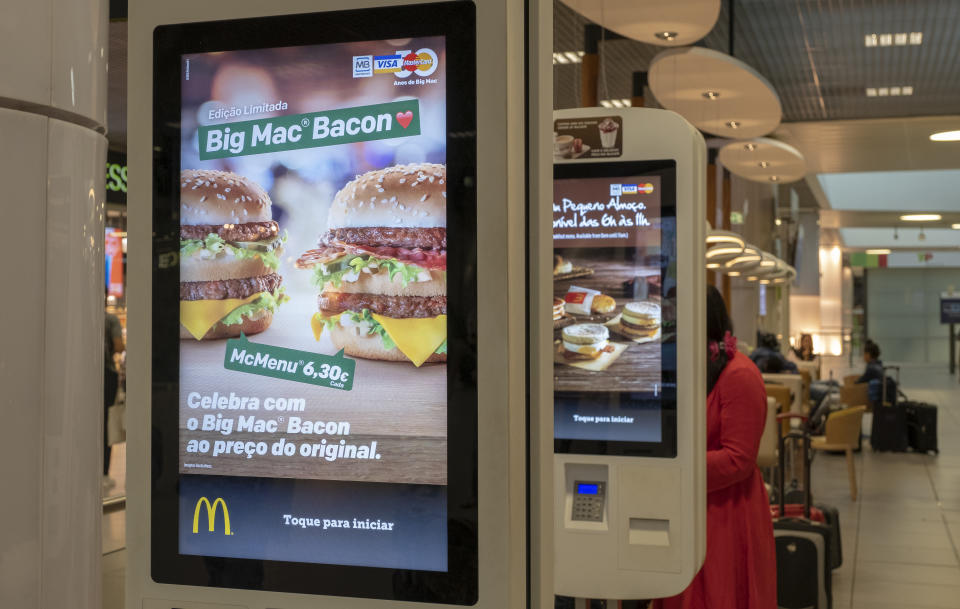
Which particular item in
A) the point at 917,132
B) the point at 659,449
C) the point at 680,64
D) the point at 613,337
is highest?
the point at 917,132

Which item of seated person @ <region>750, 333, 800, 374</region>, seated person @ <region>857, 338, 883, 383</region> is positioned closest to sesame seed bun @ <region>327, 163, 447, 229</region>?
seated person @ <region>750, 333, 800, 374</region>

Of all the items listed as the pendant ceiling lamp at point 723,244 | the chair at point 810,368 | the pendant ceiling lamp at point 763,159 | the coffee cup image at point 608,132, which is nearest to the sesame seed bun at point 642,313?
the coffee cup image at point 608,132

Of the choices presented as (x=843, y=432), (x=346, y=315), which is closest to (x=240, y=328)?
(x=346, y=315)

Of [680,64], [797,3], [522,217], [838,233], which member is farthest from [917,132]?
[838,233]

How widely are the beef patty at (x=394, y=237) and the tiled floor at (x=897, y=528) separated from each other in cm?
558

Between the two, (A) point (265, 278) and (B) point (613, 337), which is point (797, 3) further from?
(A) point (265, 278)

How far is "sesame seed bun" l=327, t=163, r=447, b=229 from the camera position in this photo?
4.40 feet

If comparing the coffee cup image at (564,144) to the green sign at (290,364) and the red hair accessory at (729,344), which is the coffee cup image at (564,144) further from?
the green sign at (290,364)

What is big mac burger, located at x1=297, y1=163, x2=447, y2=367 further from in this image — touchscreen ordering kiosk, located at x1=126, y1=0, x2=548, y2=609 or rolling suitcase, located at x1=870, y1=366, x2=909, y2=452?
rolling suitcase, located at x1=870, y1=366, x2=909, y2=452

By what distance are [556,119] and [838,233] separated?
1219 inches

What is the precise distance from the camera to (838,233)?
3183 centimetres
